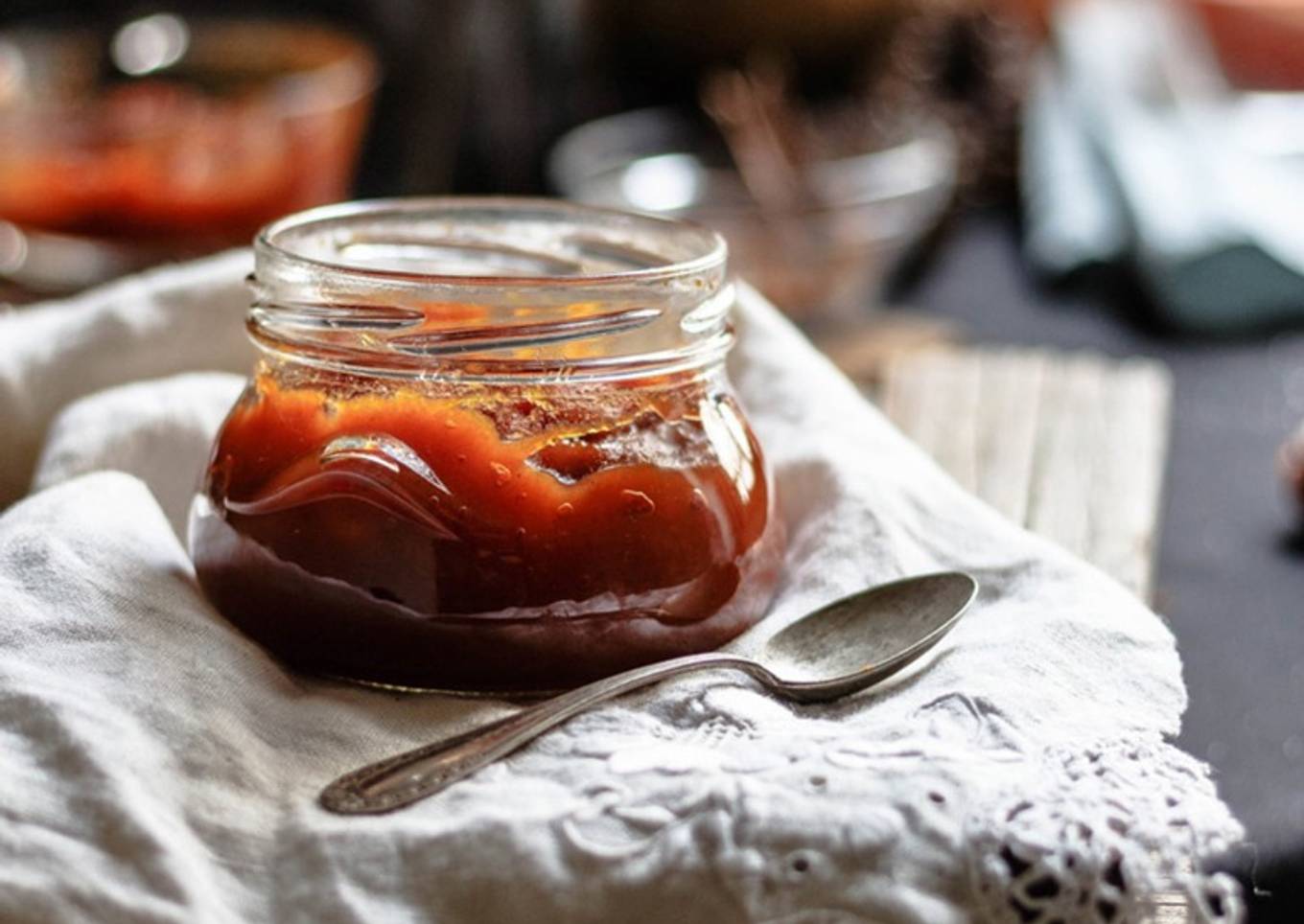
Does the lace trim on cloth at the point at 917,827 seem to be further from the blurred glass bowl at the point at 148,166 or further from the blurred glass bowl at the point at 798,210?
the blurred glass bowl at the point at 148,166

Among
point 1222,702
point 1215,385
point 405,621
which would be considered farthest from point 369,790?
point 1215,385

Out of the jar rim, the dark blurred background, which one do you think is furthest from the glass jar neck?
the dark blurred background

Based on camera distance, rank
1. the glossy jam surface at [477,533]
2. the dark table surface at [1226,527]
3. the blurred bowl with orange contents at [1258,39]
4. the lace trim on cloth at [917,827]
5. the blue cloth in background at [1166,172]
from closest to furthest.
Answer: the lace trim on cloth at [917,827]
the glossy jam surface at [477,533]
the dark table surface at [1226,527]
the blue cloth in background at [1166,172]
the blurred bowl with orange contents at [1258,39]

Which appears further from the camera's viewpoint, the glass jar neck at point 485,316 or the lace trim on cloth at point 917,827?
the glass jar neck at point 485,316

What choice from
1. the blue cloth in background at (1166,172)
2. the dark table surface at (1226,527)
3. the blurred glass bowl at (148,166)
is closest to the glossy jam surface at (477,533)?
the dark table surface at (1226,527)

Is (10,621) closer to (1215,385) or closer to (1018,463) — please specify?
(1018,463)

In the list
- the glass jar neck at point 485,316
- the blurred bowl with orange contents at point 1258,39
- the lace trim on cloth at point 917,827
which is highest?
the glass jar neck at point 485,316

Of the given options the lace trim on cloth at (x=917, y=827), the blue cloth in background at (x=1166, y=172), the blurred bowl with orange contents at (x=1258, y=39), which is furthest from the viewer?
the blurred bowl with orange contents at (x=1258, y=39)
